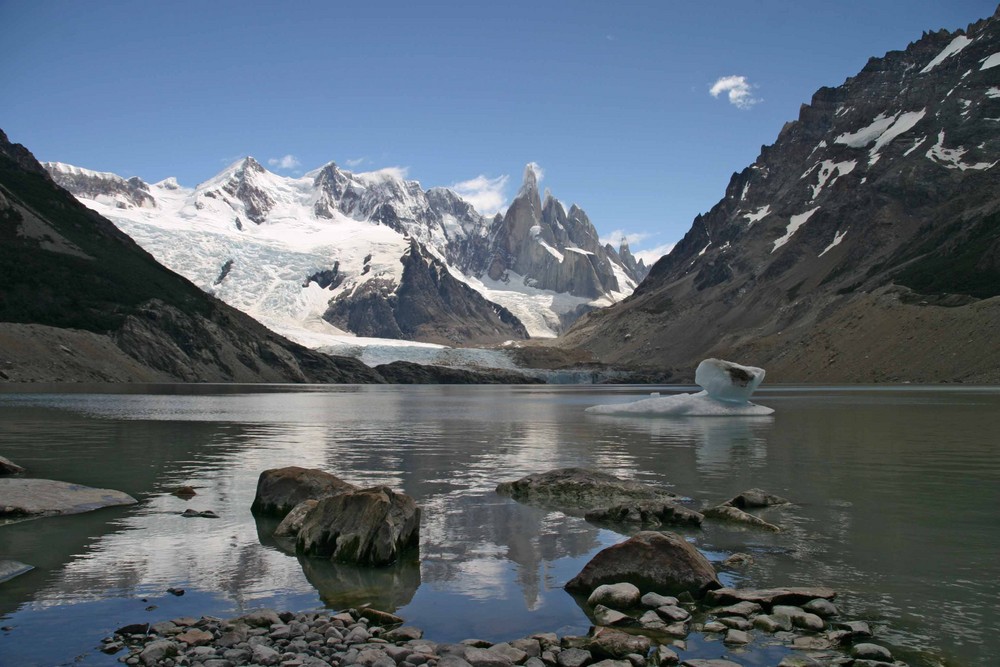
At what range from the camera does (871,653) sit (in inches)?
376

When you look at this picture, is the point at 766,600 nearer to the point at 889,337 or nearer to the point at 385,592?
the point at 385,592

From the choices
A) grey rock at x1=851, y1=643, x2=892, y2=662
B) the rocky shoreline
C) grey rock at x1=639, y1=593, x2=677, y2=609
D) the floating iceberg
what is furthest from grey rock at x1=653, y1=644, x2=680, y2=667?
the floating iceberg

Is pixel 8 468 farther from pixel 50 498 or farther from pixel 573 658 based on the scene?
pixel 573 658

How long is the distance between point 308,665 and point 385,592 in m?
3.83

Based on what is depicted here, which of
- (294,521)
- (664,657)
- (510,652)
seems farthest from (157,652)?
(294,521)

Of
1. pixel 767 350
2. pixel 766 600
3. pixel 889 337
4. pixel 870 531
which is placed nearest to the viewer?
pixel 766 600

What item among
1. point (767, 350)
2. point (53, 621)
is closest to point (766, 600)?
point (53, 621)

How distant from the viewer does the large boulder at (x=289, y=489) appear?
19453 mm

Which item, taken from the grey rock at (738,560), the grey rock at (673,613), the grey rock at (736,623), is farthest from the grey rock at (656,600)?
the grey rock at (738,560)

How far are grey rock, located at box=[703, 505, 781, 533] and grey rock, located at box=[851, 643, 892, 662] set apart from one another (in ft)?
25.1

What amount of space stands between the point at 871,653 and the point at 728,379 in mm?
52184

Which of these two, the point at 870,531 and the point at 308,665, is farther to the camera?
the point at 870,531

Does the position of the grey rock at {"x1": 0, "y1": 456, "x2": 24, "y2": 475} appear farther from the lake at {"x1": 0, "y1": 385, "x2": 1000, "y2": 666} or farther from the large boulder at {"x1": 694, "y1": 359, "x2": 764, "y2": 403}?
the large boulder at {"x1": 694, "y1": 359, "x2": 764, "y2": 403}

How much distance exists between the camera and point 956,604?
1161 centimetres
